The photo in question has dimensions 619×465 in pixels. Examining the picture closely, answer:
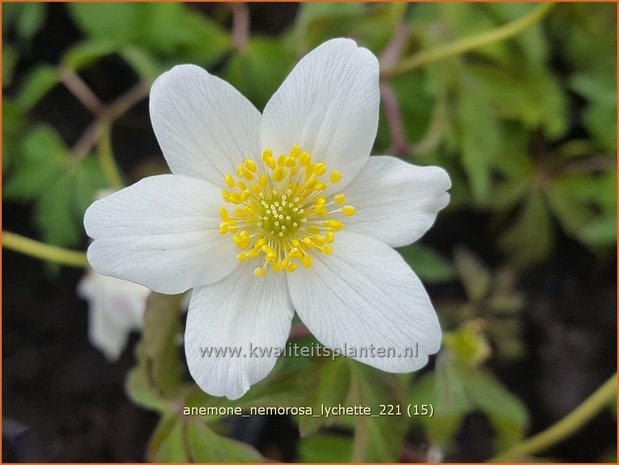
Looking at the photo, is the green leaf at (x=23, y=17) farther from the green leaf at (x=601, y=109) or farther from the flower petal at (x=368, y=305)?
the green leaf at (x=601, y=109)

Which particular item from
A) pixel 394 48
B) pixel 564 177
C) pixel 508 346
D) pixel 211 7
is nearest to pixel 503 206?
pixel 564 177

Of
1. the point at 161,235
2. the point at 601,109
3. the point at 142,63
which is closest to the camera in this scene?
the point at 161,235

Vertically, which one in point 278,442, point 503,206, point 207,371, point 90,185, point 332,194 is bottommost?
point 278,442

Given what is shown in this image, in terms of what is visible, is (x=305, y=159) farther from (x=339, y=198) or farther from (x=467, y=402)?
(x=467, y=402)

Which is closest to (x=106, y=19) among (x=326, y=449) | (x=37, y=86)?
(x=37, y=86)

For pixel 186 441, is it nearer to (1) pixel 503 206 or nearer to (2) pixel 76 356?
(2) pixel 76 356

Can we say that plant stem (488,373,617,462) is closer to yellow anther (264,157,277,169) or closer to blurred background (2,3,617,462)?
blurred background (2,3,617,462)

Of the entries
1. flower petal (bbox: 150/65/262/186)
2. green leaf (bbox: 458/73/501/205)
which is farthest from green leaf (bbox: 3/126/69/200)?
green leaf (bbox: 458/73/501/205)
